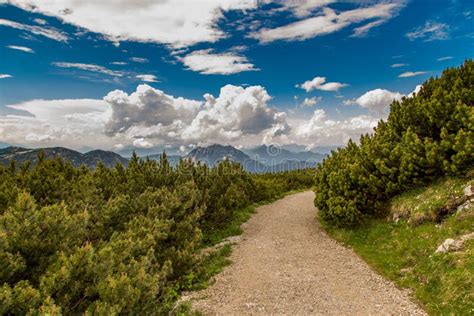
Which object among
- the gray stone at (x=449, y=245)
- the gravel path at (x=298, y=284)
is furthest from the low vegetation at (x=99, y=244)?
the gray stone at (x=449, y=245)

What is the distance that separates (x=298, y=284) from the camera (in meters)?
13.0

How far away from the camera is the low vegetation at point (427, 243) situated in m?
10.1

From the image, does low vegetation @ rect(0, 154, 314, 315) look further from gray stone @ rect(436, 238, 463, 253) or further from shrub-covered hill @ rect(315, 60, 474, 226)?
gray stone @ rect(436, 238, 463, 253)

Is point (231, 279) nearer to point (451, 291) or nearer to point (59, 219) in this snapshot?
point (451, 291)

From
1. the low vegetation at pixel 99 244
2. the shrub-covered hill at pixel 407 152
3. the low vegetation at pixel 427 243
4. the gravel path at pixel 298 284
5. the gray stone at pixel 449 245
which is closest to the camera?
the low vegetation at pixel 99 244

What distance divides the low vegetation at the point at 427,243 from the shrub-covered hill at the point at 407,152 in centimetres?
83

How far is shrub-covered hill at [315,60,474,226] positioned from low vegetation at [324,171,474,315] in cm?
83

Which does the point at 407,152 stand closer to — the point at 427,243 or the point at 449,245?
the point at 427,243

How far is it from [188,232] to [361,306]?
6751 millimetres

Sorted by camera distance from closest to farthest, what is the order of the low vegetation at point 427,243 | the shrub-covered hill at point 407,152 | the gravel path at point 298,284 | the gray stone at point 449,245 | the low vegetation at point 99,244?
the low vegetation at point 99,244 → the low vegetation at point 427,243 → the gravel path at point 298,284 → the gray stone at point 449,245 → the shrub-covered hill at point 407,152

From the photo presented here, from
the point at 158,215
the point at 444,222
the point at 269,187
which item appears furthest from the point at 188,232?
the point at 269,187

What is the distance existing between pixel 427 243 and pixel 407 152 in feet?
17.5

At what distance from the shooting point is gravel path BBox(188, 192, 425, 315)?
11.0 m

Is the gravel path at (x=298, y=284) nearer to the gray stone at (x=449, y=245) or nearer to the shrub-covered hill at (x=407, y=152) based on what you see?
the gray stone at (x=449, y=245)
